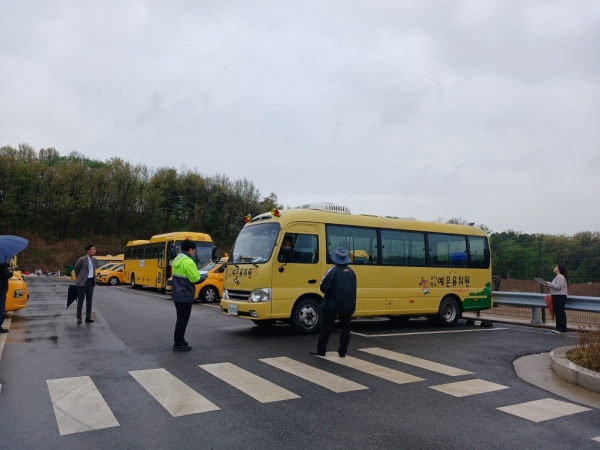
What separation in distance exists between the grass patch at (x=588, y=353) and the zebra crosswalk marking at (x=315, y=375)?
3.54 meters

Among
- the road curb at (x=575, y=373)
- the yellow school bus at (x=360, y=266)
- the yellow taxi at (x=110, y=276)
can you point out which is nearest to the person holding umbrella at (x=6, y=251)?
the yellow school bus at (x=360, y=266)

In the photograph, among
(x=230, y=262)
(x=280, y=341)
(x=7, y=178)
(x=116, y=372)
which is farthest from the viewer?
(x=7, y=178)

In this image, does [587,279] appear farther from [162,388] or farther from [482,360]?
[162,388]

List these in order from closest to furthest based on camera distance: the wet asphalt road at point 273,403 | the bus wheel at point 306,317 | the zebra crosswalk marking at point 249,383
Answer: the wet asphalt road at point 273,403
the zebra crosswalk marking at point 249,383
the bus wheel at point 306,317

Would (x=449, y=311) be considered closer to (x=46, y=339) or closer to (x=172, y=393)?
(x=172, y=393)

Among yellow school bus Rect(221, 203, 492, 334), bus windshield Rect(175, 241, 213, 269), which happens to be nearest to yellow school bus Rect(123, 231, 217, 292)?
bus windshield Rect(175, 241, 213, 269)

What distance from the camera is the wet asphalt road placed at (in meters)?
4.78

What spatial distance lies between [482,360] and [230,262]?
19.7ft

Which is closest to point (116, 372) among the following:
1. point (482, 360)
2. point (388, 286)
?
point (482, 360)

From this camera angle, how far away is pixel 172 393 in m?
6.22

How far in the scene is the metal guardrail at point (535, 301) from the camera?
12.8m

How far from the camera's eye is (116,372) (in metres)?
7.34

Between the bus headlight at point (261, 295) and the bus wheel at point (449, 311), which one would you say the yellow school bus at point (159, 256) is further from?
the bus headlight at point (261, 295)

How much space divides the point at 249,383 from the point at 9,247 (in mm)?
6895
